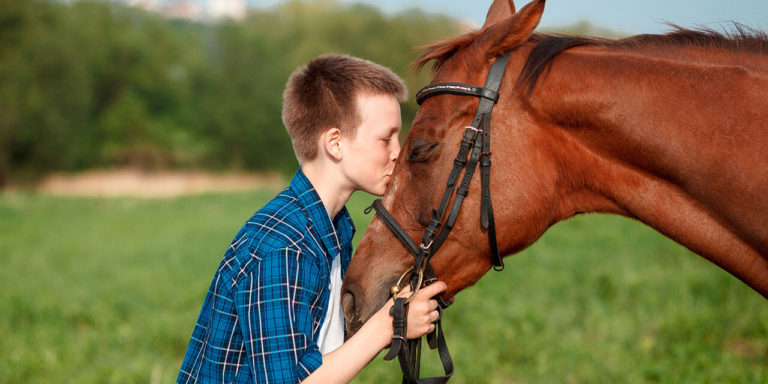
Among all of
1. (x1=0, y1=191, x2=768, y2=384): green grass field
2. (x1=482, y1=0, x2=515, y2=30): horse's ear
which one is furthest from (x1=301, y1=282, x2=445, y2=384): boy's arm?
(x1=0, y1=191, x2=768, y2=384): green grass field

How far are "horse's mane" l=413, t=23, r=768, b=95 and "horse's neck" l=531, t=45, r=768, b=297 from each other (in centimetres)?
5

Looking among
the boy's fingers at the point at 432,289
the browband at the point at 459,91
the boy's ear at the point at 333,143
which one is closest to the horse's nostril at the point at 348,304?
the boy's fingers at the point at 432,289

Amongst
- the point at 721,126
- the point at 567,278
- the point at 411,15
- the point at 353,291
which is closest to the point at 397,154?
the point at 353,291

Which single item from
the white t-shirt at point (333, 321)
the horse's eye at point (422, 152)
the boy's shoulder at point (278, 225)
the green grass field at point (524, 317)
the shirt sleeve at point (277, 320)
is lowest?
the green grass field at point (524, 317)

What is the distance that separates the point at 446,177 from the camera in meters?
2.05

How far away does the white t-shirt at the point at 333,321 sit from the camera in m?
2.19

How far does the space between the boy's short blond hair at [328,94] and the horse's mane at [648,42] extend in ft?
1.20

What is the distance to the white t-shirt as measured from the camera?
86.2 inches

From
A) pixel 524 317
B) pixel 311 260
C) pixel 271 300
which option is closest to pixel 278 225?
pixel 311 260

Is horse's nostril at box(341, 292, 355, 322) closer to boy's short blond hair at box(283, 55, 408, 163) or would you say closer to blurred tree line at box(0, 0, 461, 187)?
boy's short blond hair at box(283, 55, 408, 163)

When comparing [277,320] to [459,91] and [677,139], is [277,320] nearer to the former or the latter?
[459,91]

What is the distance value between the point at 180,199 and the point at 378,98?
21.5 meters

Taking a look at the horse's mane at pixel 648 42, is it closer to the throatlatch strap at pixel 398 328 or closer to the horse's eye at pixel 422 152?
the horse's eye at pixel 422 152

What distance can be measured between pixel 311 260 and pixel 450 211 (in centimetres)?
52
